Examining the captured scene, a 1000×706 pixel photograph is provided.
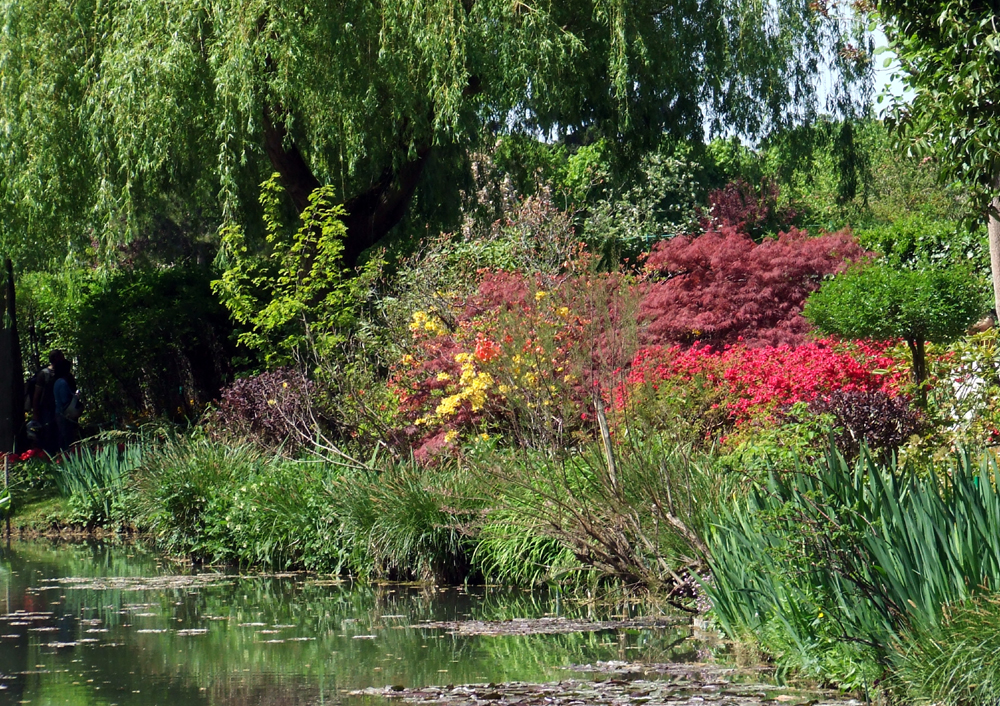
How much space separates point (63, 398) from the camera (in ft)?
65.5

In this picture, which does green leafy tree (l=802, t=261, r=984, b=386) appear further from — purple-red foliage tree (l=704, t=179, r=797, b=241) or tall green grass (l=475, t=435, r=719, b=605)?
purple-red foliage tree (l=704, t=179, r=797, b=241)

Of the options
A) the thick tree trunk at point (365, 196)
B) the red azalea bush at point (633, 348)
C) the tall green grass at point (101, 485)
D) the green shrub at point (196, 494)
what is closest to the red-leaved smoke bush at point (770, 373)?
the red azalea bush at point (633, 348)

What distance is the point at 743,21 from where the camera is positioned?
1627 centimetres

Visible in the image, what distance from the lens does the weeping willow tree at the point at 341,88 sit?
14.8 metres

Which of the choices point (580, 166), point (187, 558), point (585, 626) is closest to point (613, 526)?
point (585, 626)

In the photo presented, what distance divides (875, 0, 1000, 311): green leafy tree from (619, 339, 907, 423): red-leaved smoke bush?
4268mm

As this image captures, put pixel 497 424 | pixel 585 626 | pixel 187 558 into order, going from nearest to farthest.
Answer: pixel 585 626, pixel 497 424, pixel 187 558

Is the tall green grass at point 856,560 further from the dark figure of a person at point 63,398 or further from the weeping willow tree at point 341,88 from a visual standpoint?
the dark figure of a person at point 63,398

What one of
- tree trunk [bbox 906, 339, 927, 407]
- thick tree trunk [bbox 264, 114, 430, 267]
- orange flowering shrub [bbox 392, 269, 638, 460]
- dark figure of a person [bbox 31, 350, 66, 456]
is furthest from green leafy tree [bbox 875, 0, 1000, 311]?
dark figure of a person [bbox 31, 350, 66, 456]

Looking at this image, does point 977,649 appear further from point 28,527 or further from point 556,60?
point 28,527

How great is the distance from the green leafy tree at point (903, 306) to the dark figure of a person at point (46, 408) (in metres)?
12.7

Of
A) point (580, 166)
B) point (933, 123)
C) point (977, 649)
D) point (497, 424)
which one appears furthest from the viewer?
point (580, 166)

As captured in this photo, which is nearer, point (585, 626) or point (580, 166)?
point (585, 626)

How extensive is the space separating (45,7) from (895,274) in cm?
1089
